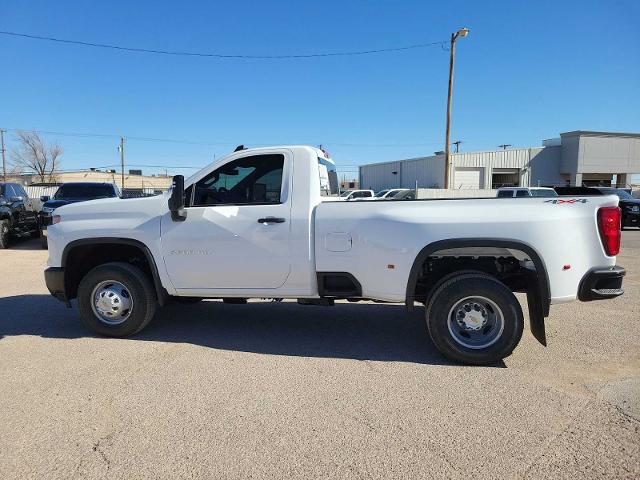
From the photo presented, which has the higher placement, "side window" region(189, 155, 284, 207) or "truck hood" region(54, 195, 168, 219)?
"side window" region(189, 155, 284, 207)

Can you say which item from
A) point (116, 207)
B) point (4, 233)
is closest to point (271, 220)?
point (116, 207)

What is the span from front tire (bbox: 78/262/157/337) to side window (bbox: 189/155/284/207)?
1.09 metres

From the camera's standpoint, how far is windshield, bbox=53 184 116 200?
13016mm

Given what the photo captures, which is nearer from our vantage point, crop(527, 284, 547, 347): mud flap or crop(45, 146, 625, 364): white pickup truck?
crop(45, 146, 625, 364): white pickup truck

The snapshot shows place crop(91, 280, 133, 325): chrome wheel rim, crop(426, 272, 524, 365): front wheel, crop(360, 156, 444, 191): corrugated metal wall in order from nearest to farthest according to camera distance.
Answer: crop(426, 272, 524, 365): front wheel, crop(91, 280, 133, 325): chrome wheel rim, crop(360, 156, 444, 191): corrugated metal wall

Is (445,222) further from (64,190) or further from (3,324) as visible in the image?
(64,190)

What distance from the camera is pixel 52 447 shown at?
113 inches

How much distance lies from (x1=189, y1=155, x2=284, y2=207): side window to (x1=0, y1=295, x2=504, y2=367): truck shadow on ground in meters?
1.52

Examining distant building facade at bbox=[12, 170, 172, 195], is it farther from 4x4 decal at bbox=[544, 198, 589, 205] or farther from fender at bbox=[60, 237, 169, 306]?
4x4 decal at bbox=[544, 198, 589, 205]

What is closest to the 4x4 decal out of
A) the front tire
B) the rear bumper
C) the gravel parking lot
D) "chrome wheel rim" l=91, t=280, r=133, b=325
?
the rear bumper

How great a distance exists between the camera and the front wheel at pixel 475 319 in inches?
159

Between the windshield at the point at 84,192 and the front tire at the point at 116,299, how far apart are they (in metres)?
8.99

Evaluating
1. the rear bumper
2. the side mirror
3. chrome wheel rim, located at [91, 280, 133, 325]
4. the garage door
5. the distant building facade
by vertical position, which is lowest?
chrome wheel rim, located at [91, 280, 133, 325]

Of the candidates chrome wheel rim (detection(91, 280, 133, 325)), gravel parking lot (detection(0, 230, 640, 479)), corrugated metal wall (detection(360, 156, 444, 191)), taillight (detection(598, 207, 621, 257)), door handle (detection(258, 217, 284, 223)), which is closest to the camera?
gravel parking lot (detection(0, 230, 640, 479))
